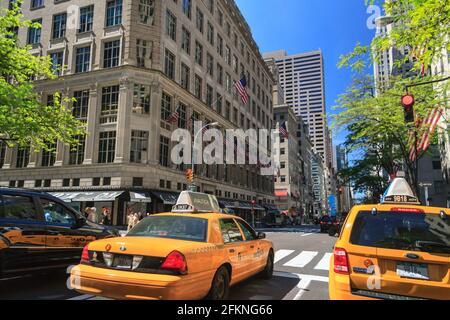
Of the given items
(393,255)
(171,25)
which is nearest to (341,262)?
(393,255)

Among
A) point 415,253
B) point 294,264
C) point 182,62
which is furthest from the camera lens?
point 182,62

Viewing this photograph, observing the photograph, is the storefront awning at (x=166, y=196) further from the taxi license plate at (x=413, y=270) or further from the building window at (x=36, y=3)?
the taxi license plate at (x=413, y=270)

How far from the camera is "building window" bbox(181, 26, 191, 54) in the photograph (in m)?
37.6

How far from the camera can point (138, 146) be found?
100ft

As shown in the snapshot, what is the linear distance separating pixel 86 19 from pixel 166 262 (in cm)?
3607

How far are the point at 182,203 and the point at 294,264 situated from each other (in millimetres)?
4840

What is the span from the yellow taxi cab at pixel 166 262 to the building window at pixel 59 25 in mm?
36147

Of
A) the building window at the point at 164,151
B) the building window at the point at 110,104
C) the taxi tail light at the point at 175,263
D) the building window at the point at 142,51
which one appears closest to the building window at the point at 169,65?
the building window at the point at 142,51

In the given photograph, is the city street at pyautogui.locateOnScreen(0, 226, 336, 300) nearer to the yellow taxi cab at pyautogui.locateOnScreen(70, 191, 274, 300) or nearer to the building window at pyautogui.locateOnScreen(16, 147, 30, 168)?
the yellow taxi cab at pyautogui.locateOnScreen(70, 191, 274, 300)

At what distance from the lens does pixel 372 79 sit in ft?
81.5

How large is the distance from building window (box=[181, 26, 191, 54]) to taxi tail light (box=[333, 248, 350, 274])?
118 feet

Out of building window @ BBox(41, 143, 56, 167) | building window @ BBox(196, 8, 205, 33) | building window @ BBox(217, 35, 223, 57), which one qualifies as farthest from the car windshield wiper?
building window @ BBox(217, 35, 223, 57)
